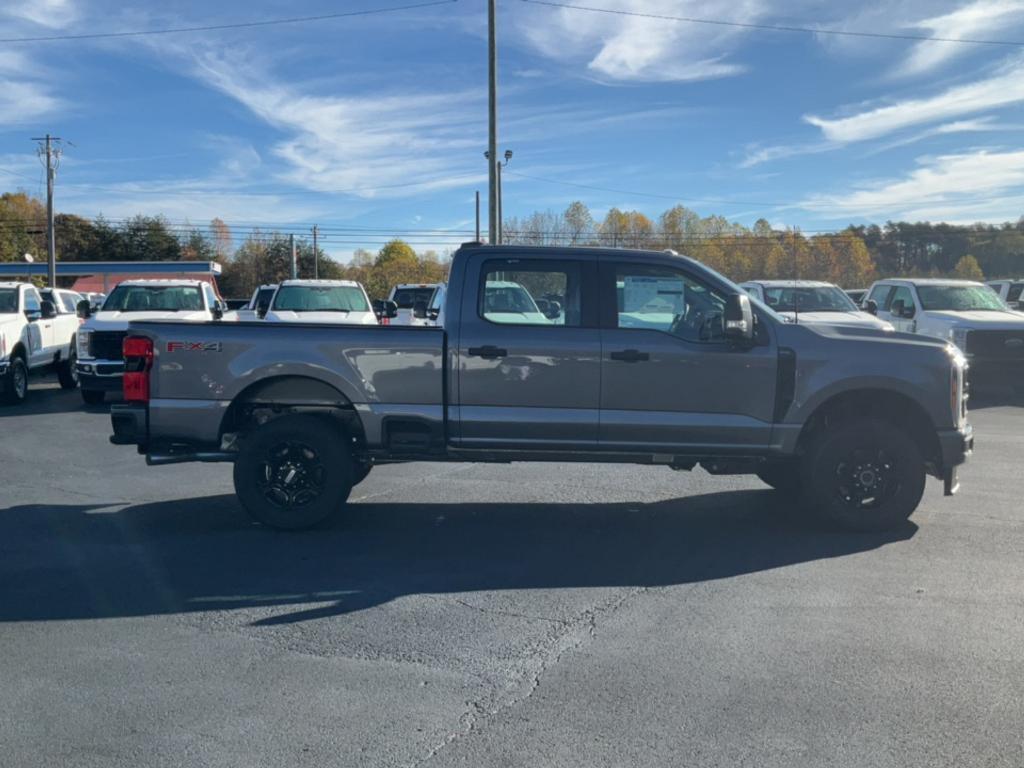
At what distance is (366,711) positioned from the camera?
13.3 ft

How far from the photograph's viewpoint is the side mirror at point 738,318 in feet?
22.2

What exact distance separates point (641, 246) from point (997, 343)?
1420 centimetres

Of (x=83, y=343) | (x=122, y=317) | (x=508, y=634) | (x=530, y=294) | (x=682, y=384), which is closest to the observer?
(x=508, y=634)

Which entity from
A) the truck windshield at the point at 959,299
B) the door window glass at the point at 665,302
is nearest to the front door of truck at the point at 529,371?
the door window glass at the point at 665,302

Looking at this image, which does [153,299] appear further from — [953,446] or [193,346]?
[953,446]

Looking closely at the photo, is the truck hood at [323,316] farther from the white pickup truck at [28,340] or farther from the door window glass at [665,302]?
the door window glass at [665,302]

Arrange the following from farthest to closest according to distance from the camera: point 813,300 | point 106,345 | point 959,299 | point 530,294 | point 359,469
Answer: point 959,299
point 813,300
point 106,345
point 359,469
point 530,294

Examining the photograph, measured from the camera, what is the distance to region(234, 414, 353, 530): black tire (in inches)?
278

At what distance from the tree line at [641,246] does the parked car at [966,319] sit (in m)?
2.18

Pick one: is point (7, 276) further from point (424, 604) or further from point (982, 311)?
point (424, 604)

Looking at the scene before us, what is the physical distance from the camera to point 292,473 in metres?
7.12

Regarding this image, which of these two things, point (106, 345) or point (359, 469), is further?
point (106, 345)

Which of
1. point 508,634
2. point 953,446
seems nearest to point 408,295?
point 953,446

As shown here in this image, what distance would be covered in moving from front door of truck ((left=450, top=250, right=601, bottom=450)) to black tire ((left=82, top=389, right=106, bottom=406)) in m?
9.96
